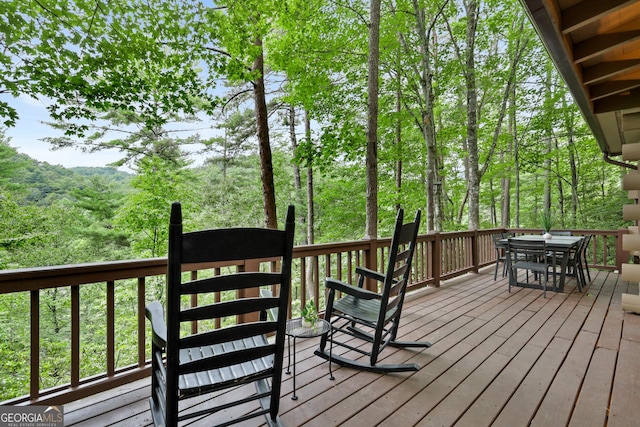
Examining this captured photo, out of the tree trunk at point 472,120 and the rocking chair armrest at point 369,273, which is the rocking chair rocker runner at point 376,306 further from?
the tree trunk at point 472,120

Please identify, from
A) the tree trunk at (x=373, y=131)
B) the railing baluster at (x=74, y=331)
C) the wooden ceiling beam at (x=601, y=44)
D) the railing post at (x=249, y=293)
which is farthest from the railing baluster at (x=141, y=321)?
the wooden ceiling beam at (x=601, y=44)

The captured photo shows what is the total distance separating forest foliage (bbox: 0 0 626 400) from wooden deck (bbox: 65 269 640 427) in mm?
3868

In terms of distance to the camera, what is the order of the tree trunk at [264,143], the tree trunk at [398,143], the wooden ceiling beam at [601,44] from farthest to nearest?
the tree trunk at [398,143] → the tree trunk at [264,143] → the wooden ceiling beam at [601,44]

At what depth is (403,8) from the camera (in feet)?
23.8

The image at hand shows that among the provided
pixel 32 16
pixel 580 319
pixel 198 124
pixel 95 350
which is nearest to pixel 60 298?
pixel 95 350

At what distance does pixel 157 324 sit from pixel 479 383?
210 cm

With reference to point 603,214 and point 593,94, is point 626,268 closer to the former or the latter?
point 593,94

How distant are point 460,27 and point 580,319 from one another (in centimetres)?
814

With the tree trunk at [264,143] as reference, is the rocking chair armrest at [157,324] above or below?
below
